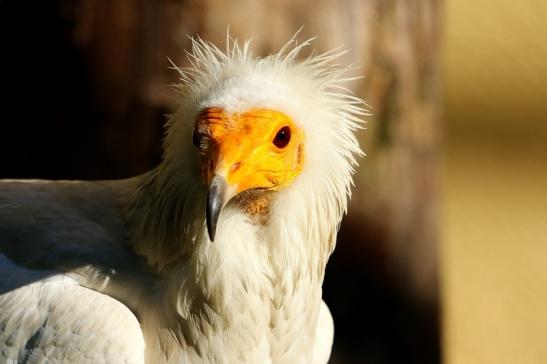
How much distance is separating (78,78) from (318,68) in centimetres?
113

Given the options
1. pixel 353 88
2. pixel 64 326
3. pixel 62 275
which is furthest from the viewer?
pixel 353 88

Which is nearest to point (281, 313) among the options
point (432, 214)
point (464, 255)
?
point (432, 214)

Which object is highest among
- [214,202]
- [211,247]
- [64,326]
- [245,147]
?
[245,147]

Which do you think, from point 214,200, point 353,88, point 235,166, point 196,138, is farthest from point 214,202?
point 353,88

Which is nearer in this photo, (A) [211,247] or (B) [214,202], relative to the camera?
(B) [214,202]

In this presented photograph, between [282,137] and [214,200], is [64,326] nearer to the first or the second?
[214,200]

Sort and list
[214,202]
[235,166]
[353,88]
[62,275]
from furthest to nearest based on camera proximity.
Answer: [353,88] < [62,275] < [235,166] < [214,202]

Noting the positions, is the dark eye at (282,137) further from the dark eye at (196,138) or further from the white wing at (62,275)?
the white wing at (62,275)

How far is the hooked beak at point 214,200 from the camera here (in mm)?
2326

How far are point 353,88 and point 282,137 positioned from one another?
2.56ft

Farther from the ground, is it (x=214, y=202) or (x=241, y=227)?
(x=214, y=202)

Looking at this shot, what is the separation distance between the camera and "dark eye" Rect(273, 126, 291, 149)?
8.42 feet

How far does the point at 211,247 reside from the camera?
2.65m

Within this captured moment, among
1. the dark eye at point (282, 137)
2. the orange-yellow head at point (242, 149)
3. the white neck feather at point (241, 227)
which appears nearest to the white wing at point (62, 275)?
the white neck feather at point (241, 227)
